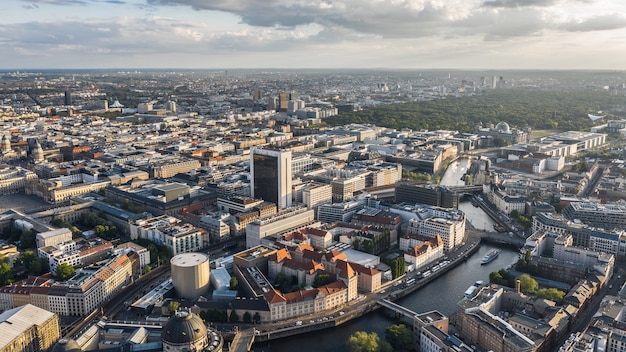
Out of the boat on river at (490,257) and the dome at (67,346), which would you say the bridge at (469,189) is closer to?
the boat on river at (490,257)

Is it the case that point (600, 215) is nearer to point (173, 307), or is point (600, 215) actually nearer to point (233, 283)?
point (233, 283)

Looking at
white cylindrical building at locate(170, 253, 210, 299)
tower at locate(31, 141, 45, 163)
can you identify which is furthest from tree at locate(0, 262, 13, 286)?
tower at locate(31, 141, 45, 163)

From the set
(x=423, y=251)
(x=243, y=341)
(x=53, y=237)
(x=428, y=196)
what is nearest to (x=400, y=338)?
(x=243, y=341)

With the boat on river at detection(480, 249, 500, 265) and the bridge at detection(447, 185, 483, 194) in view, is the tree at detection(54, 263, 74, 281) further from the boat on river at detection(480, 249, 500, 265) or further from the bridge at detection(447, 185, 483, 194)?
the bridge at detection(447, 185, 483, 194)

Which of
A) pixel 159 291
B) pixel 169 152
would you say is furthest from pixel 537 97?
pixel 159 291

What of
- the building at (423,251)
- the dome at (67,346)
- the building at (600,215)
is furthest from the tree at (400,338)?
the building at (600,215)

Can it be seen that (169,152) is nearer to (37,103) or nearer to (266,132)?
(266,132)
